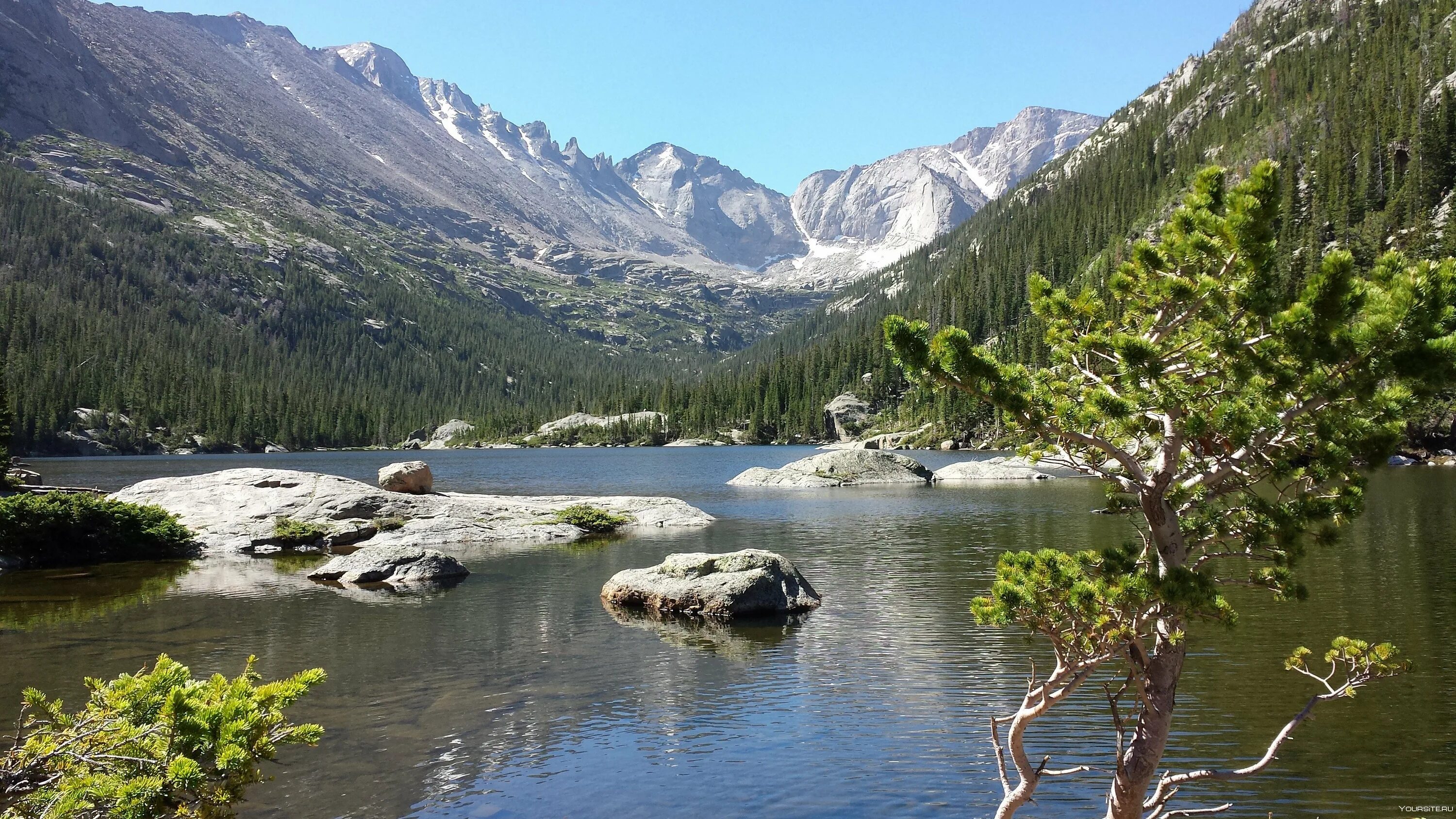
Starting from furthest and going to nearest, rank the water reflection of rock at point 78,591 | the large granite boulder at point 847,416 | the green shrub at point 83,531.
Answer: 1. the large granite boulder at point 847,416
2. the green shrub at point 83,531
3. the water reflection of rock at point 78,591

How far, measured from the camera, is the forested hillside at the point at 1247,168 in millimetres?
96875

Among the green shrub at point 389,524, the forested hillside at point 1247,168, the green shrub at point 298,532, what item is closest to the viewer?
the green shrub at point 298,532

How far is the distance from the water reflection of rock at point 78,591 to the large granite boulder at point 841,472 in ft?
154

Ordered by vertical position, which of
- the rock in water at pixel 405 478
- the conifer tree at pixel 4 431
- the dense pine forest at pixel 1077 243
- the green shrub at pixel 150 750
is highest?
the dense pine forest at pixel 1077 243

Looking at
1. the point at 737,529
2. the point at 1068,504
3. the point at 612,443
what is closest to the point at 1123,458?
the point at 737,529

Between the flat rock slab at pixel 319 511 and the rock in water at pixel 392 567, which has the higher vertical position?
the flat rock slab at pixel 319 511

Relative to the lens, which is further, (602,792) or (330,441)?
(330,441)

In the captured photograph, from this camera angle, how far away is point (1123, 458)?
7664 mm

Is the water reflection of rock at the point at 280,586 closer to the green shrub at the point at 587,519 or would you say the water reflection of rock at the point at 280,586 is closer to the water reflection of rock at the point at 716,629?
the water reflection of rock at the point at 716,629

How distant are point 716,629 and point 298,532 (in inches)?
959

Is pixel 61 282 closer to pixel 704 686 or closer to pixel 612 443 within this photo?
pixel 612 443

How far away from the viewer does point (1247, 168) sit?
5349 inches

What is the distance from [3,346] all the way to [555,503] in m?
175

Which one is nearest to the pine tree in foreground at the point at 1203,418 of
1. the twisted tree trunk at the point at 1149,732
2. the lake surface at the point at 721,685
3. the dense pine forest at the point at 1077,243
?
the twisted tree trunk at the point at 1149,732
